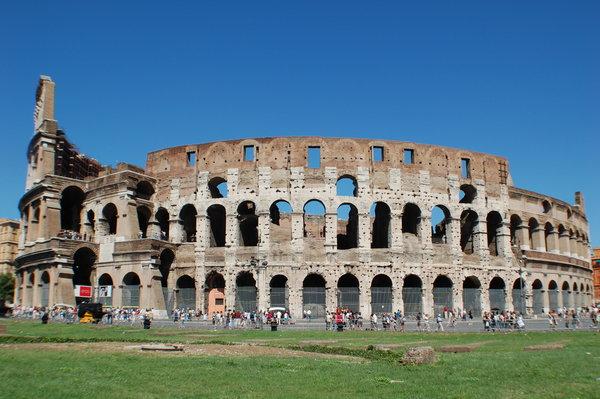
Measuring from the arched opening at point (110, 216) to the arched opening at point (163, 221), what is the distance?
3.10 metres

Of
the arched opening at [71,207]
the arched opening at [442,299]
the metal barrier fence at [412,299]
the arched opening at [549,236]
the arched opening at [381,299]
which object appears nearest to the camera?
the arched opening at [381,299]

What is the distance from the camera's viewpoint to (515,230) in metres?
46.7

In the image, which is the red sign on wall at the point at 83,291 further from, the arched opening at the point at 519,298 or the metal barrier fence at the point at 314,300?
the arched opening at the point at 519,298

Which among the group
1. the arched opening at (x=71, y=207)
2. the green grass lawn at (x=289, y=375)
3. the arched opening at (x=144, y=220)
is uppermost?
the arched opening at (x=71, y=207)

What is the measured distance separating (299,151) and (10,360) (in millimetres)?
28754

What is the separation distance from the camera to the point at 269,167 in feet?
133

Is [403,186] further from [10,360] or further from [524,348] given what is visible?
[10,360]

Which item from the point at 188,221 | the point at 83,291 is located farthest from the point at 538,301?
the point at 83,291

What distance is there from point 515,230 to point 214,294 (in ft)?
80.3

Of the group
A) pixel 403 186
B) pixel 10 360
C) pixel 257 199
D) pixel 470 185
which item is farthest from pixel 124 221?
pixel 10 360

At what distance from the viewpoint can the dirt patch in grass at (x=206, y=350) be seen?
52.4ft

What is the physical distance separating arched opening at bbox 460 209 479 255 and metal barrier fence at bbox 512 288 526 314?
15.2ft

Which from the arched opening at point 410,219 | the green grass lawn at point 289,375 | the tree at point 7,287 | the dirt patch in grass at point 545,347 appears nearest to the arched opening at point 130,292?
the arched opening at point 410,219

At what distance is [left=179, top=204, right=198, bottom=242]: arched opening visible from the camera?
1674 inches
